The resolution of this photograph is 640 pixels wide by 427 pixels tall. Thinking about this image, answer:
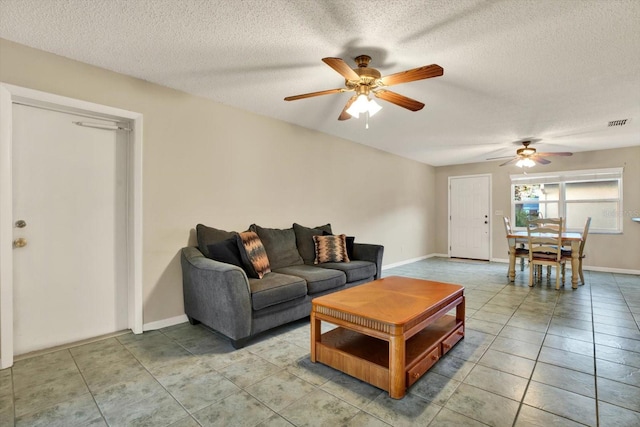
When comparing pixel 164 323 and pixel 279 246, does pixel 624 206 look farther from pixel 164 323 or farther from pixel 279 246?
pixel 164 323

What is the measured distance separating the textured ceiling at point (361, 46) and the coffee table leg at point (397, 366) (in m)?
1.98

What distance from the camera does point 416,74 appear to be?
213 cm

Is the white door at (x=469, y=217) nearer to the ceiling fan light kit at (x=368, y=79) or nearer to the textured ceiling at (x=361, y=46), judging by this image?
the textured ceiling at (x=361, y=46)

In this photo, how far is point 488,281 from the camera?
4875 millimetres

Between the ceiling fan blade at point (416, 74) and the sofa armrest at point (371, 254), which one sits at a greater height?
the ceiling fan blade at point (416, 74)

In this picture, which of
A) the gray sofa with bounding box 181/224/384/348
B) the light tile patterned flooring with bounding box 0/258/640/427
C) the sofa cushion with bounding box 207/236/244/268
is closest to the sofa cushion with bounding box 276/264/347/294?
the gray sofa with bounding box 181/224/384/348

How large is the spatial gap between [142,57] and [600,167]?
7.40 m

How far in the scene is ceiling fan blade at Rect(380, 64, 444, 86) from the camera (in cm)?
201

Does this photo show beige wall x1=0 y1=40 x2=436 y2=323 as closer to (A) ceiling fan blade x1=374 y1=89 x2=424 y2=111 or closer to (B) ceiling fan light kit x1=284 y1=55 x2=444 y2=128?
(B) ceiling fan light kit x1=284 y1=55 x2=444 y2=128

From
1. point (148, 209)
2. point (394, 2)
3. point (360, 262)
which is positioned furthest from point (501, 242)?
point (148, 209)

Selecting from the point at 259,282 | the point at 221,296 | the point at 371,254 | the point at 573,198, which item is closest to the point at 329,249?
the point at 371,254

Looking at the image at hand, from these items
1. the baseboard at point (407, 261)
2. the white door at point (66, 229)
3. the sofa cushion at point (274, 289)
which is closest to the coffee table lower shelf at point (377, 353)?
the sofa cushion at point (274, 289)

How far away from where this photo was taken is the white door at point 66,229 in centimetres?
238

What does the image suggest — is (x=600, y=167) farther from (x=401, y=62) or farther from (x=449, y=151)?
(x=401, y=62)
